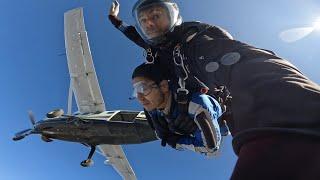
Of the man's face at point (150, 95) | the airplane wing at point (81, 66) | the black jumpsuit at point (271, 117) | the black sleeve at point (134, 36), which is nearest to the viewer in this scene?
the black jumpsuit at point (271, 117)

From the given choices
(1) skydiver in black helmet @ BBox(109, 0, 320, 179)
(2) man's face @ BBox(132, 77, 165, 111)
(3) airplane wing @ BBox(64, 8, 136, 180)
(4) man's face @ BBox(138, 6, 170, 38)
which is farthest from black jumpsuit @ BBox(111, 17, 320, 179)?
(3) airplane wing @ BBox(64, 8, 136, 180)

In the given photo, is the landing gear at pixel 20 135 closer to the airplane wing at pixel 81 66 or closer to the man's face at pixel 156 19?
the airplane wing at pixel 81 66

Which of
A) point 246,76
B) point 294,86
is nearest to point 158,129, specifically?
point 246,76

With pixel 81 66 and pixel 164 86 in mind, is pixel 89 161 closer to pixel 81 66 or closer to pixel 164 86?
pixel 81 66

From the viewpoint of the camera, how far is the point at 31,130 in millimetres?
20891

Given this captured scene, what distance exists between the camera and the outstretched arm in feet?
17.6

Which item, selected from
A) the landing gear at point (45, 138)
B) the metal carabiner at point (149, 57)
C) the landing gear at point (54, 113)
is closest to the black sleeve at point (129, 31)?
the metal carabiner at point (149, 57)

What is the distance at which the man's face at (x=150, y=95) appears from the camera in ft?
15.5

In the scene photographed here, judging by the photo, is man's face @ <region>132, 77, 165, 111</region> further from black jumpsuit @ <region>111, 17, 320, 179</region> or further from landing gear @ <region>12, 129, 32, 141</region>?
landing gear @ <region>12, 129, 32, 141</region>

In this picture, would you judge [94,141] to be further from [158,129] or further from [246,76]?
[246,76]

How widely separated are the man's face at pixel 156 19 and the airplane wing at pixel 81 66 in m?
→ 18.8

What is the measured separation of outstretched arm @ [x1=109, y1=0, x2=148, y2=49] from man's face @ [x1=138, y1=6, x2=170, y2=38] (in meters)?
0.87

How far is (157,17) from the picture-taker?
4.23 meters

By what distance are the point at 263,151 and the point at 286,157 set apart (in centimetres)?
10
